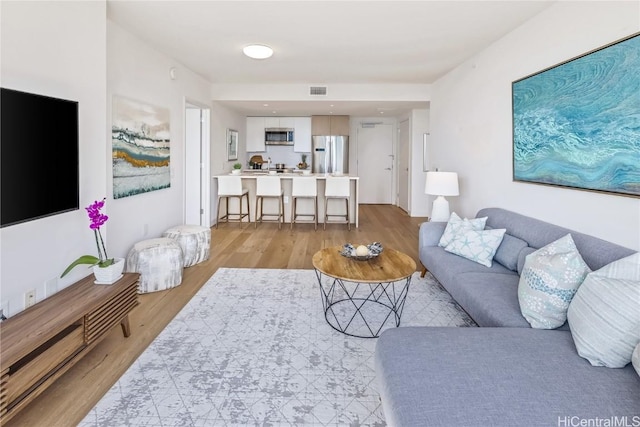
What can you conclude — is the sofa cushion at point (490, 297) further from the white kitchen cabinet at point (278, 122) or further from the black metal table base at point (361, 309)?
the white kitchen cabinet at point (278, 122)

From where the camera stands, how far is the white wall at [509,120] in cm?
224

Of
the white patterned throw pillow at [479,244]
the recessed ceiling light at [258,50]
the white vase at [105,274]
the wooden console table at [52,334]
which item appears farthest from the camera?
the recessed ceiling light at [258,50]

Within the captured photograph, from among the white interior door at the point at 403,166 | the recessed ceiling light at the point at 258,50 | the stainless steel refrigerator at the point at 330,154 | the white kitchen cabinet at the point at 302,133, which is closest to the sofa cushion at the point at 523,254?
the recessed ceiling light at the point at 258,50

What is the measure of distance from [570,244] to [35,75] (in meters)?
3.18

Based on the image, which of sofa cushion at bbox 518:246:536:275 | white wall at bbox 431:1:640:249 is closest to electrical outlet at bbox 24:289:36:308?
sofa cushion at bbox 518:246:536:275

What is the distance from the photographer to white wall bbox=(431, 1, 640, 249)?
2.24m

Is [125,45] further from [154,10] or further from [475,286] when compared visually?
→ [475,286]

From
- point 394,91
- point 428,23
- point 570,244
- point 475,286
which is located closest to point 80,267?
point 475,286

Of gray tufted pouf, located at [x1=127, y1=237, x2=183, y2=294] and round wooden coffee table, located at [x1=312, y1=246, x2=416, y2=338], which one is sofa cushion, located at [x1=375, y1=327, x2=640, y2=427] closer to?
round wooden coffee table, located at [x1=312, y1=246, x2=416, y2=338]

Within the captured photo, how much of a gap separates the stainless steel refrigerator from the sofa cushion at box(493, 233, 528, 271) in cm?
580

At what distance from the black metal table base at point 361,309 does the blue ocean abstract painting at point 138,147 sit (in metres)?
2.10

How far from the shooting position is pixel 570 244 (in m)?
2.08

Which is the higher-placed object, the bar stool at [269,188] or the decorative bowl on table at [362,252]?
the bar stool at [269,188]

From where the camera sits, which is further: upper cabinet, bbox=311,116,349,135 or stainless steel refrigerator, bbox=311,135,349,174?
stainless steel refrigerator, bbox=311,135,349,174
